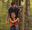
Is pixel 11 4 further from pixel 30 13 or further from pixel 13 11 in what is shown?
pixel 30 13

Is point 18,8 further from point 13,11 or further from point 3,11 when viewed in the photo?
point 3,11

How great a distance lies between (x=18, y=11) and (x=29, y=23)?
0.17m

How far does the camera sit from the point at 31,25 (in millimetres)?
1023

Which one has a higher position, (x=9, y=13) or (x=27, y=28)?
(x=9, y=13)

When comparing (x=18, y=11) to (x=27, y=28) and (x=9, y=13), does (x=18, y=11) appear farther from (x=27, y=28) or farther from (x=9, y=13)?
(x=27, y=28)

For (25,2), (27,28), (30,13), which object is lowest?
(27,28)

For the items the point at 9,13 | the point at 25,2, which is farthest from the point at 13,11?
the point at 25,2

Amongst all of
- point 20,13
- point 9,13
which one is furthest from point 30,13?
point 9,13

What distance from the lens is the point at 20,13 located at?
104 centimetres

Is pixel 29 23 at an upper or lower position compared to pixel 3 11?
lower

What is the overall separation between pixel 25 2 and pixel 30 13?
0.41 feet

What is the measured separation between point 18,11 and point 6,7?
0.44 feet

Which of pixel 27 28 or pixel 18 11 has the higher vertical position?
pixel 18 11

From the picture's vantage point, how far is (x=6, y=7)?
105cm
